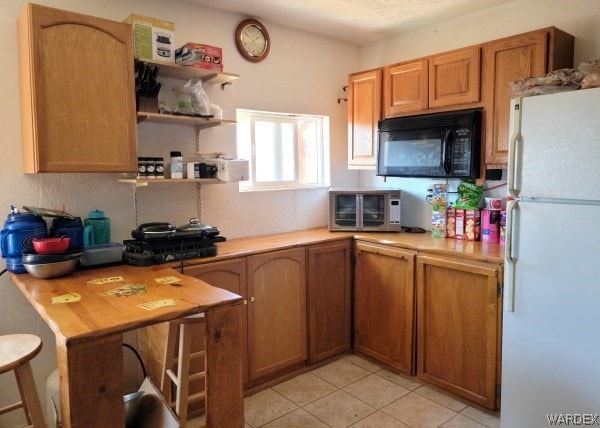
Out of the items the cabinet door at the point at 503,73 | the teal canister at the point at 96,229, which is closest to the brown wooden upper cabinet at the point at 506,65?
the cabinet door at the point at 503,73

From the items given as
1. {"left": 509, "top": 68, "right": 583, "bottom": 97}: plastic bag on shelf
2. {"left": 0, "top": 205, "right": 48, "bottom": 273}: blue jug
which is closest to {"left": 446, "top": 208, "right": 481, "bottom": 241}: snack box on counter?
{"left": 509, "top": 68, "right": 583, "bottom": 97}: plastic bag on shelf

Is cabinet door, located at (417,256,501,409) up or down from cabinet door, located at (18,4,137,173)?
down

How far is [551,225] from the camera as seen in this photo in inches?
77.8

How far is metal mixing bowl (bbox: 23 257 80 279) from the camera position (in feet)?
6.40

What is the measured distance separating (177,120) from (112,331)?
1.51 meters

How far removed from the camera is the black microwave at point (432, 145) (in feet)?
8.81

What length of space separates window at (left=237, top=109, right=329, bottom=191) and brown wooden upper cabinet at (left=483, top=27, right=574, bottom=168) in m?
1.36

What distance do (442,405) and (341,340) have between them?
83 cm

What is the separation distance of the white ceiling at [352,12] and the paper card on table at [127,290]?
1847 mm

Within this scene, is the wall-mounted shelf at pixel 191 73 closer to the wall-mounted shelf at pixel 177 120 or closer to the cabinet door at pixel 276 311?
the wall-mounted shelf at pixel 177 120

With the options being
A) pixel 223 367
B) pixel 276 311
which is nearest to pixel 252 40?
pixel 276 311

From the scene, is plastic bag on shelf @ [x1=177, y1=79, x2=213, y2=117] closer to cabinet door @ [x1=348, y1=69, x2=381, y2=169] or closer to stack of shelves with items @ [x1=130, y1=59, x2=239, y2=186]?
stack of shelves with items @ [x1=130, y1=59, x2=239, y2=186]

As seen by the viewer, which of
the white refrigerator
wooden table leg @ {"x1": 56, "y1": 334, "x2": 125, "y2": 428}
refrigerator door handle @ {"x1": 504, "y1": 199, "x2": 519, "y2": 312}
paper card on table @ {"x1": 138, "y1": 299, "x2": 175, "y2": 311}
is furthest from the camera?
refrigerator door handle @ {"x1": 504, "y1": 199, "x2": 519, "y2": 312}

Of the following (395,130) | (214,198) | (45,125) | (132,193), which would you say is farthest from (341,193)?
(45,125)
